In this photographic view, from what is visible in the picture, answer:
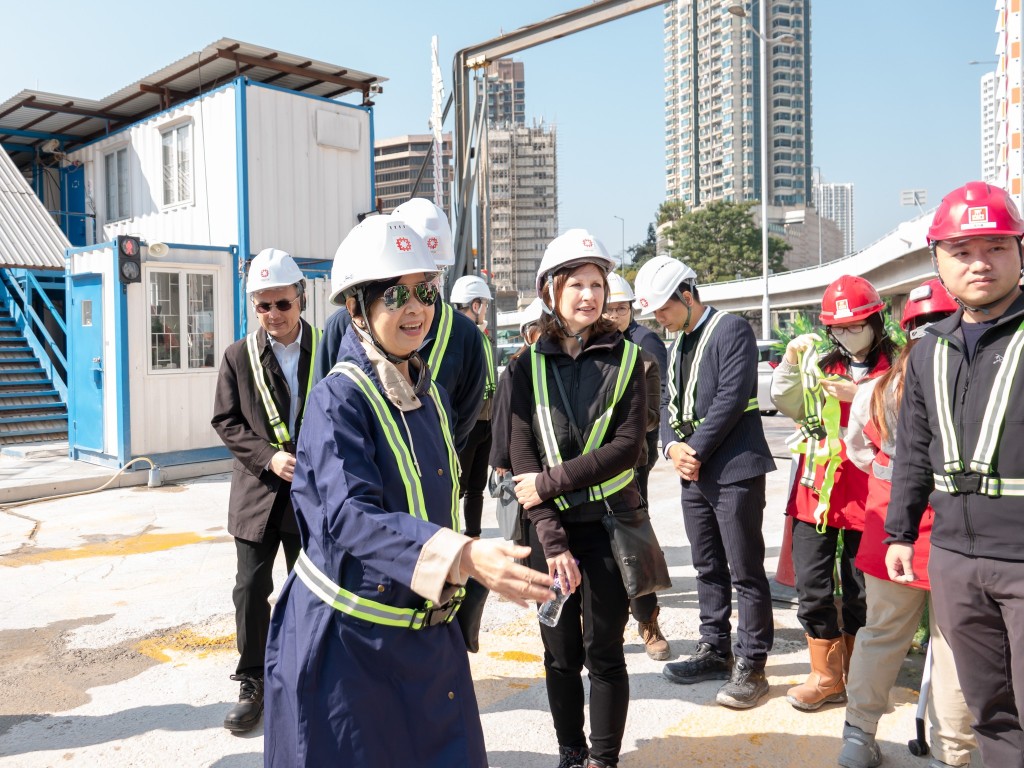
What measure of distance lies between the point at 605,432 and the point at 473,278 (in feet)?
15.6

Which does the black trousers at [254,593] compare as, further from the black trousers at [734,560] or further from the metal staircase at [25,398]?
the metal staircase at [25,398]

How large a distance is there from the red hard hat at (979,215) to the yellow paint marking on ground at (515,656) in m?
3.01

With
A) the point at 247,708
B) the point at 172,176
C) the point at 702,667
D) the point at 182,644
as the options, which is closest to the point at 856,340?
the point at 702,667

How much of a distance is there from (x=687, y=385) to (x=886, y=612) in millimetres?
1459

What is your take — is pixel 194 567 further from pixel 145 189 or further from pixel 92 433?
pixel 145 189

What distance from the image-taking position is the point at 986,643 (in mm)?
2613

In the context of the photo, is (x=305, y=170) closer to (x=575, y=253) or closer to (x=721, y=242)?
(x=575, y=253)

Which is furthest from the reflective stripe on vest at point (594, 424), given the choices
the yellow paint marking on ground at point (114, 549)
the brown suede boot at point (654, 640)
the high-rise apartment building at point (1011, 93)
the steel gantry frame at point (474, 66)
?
the steel gantry frame at point (474, 66)

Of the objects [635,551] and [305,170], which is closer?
[635,551]

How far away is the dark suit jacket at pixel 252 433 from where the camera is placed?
3.85 meters

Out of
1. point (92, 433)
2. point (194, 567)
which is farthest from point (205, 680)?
point (92, 433)

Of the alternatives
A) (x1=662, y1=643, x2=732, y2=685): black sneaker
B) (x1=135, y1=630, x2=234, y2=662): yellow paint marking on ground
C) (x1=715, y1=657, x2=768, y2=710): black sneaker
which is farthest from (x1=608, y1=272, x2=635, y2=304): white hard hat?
(x1=135, y1=630, x2=234, y2=662): yellow paint marking on ground

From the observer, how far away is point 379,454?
2.09 metres

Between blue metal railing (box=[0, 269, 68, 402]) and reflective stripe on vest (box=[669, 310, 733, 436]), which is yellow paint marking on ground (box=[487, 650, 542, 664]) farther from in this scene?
blue metal railing (box=[0, 269, 68, 402])
